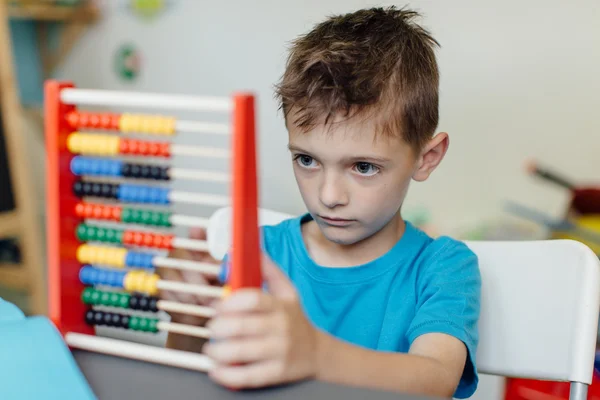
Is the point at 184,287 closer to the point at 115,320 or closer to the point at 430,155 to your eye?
the point at 115,320

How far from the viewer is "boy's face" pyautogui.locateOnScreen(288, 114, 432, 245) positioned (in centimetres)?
88

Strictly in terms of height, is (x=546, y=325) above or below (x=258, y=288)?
below

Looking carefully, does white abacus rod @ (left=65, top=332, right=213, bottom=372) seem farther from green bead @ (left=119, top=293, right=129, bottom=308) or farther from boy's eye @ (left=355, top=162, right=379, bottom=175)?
boy's eye @ (left=355, top=162, right=379, bottom=175)

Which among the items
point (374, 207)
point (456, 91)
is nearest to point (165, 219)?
point (374, 207)

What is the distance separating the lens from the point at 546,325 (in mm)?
967

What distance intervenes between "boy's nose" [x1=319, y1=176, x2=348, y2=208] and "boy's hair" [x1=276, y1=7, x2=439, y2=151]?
7 cm

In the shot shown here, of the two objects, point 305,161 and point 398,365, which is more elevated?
point 305,161

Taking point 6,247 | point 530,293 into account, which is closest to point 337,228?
point 530,293

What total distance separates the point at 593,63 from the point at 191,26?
1413mm

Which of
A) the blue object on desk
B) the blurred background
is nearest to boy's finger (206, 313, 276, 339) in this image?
the blue object on desk

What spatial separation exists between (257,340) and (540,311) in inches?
22.4

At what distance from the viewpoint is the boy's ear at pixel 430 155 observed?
100 cm

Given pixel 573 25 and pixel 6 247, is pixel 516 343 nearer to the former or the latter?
pixel 573 25

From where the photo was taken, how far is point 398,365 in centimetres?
65
